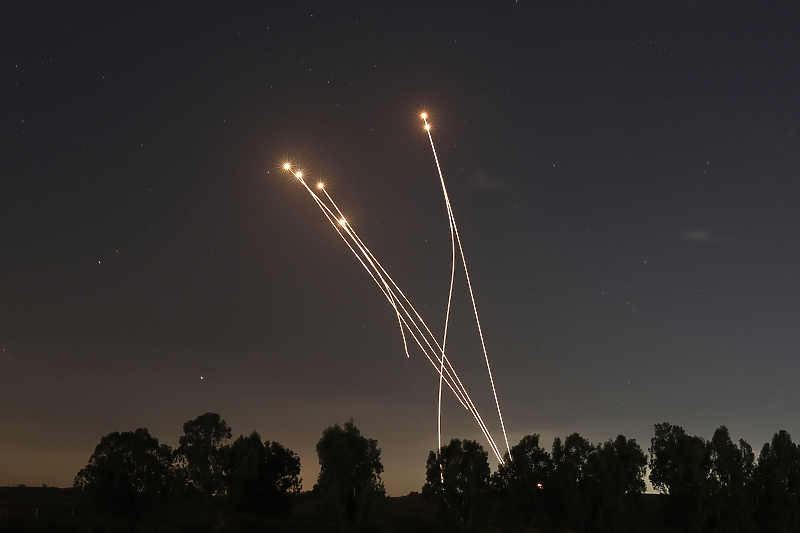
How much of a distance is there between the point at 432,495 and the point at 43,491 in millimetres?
92588

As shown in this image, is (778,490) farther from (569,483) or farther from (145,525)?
(145,525)

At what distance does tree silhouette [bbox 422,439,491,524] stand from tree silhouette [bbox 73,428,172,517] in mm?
28530

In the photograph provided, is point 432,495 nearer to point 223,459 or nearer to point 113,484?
point 223,459

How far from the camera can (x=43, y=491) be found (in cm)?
12825

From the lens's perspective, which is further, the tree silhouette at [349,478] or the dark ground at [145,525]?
the tree silhouette at [349,478]

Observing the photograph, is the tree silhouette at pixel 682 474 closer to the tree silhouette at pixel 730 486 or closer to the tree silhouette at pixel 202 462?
the tree silhouette at pixel 730 486

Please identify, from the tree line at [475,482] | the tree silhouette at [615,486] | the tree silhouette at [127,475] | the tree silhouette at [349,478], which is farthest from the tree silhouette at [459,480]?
the tree silhouette at [127,475]

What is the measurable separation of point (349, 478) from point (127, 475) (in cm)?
2540

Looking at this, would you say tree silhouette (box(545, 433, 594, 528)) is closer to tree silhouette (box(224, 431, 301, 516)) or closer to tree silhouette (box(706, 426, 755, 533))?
tree silhouette (box(706, 426, 755, 533))

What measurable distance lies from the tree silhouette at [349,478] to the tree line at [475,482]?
0.10 m

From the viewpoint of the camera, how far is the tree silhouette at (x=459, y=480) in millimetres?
69438

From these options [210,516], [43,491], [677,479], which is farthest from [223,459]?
[43,491]

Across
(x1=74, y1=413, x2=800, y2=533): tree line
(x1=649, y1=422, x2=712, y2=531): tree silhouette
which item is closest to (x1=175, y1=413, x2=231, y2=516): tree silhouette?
(x1=74, y1=413, x2=800, y2=533): tree line

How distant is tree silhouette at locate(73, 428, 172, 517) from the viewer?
7200 cm
